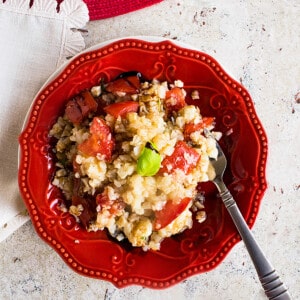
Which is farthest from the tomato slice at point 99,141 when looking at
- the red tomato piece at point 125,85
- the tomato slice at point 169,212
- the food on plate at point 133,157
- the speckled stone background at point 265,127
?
the speckled stone background at point 265,127

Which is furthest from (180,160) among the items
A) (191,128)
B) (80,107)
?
(80,107)

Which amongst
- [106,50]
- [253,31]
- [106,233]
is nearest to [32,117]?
[106,50]

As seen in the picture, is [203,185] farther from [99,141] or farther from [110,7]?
[110,7]

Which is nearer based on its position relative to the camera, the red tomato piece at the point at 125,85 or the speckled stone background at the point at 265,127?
the red tomato piece at the point at 125,85

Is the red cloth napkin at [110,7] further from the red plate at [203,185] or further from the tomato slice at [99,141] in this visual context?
the tomato slice at [99,141]

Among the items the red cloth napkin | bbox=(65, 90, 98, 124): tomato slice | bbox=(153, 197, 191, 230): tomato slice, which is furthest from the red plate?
the red cloth napkin
